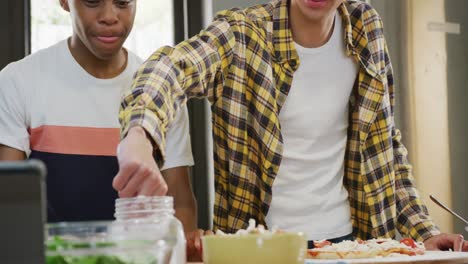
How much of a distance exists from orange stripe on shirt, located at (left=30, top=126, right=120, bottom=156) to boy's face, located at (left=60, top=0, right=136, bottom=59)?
0.16 metres

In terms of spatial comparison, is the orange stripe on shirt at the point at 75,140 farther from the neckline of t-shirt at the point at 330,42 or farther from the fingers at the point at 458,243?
the fingers at the point at 458,243

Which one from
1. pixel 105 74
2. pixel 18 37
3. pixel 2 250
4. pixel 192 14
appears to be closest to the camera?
pixel 2 250

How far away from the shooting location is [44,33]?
260 cm

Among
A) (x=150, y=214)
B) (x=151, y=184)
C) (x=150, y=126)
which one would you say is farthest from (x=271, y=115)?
(x=150, y=214)

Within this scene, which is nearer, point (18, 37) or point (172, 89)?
point (172, 89)

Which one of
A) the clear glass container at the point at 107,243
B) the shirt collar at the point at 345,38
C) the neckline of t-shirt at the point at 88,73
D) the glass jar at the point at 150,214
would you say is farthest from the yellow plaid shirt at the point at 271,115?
the clear glass container at the point at 107,243

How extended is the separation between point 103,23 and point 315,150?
19.8 inches

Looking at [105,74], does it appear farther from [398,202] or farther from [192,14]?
[192,14]

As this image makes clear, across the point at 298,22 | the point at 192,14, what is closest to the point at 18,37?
the point at 192,14

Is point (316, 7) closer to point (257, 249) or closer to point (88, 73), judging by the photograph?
point (88, 73)

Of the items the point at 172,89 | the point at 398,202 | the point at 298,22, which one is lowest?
the point at 398,202

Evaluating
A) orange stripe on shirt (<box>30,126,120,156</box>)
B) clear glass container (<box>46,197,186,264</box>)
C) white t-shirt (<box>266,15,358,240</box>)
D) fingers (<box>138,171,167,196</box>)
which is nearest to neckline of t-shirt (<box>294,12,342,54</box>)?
white t-shirt (<box>266,15,358,240</box>)

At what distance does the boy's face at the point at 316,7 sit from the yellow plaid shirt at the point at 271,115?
0.21 ft

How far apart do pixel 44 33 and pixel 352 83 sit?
1244 mm
